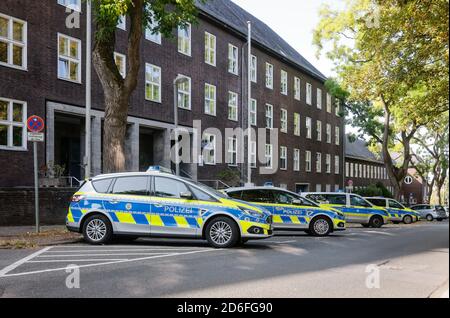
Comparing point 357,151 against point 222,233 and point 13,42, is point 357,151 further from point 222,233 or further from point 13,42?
point 222,233

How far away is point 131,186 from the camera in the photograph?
1227 cm

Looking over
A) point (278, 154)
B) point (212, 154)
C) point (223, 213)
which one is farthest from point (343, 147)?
point (223, 213)

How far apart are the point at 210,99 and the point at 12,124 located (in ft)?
48.8

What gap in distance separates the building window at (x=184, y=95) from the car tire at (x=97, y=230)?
16975mm

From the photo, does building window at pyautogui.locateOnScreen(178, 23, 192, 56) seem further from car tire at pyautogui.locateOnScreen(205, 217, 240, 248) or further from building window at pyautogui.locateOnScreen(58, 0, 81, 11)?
car tire at pyautogui.locateOnScreen(205, 217, 240, 248)

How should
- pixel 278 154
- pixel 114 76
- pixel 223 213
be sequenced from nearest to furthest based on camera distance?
pixel 223 213
pixel 114 76
pixel 278 154

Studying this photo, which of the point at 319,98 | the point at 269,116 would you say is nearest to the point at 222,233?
the point at 269,116

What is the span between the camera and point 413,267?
5.03 metres

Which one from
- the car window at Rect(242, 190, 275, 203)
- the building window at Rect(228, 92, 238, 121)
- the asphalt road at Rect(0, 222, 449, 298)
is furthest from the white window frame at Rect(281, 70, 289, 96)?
the asphalt road at Rect(0, 222, 449, 298)

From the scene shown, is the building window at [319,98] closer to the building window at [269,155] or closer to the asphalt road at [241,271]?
the building window at [269,155]

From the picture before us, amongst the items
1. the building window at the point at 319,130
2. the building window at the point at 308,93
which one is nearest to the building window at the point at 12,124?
the building window at the point at 308,93

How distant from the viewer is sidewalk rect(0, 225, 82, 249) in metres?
12.1

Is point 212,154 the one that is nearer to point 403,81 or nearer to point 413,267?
point 403,81
